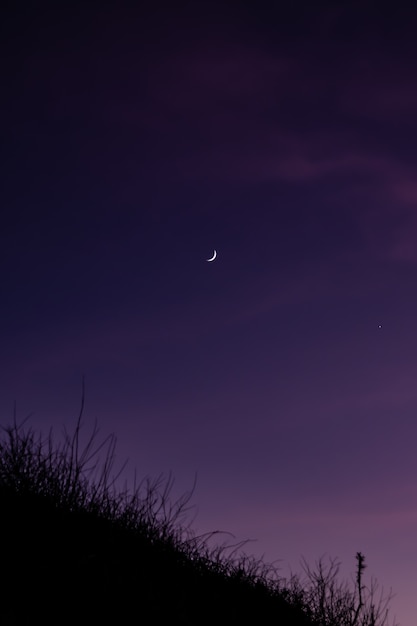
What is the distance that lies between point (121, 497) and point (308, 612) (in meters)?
7.91

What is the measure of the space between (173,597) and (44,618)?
86.0 inches

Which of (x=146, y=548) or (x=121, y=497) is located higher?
(x=121, y=497)

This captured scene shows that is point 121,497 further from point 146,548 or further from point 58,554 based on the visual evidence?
point 58,554

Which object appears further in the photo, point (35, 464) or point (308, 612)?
point (308, 612)

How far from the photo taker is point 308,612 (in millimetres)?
15258

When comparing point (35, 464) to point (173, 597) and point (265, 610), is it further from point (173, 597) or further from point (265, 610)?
point (265, 610)

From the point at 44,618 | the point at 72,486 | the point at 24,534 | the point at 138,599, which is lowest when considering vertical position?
the point at 44,618

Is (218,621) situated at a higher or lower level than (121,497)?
lower

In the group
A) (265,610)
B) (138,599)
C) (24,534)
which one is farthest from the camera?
(265,610)

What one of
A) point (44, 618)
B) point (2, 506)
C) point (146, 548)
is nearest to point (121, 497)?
point (146, 548)

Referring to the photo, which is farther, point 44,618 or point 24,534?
point 24,534

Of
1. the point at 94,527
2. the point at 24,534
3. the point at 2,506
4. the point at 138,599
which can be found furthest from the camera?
the point at 94,527

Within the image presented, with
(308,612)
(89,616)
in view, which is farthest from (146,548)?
(308,612)

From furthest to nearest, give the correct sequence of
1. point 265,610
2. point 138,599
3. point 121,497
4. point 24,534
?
point 265,610
point 121,497
point 24,534
point 138,599
